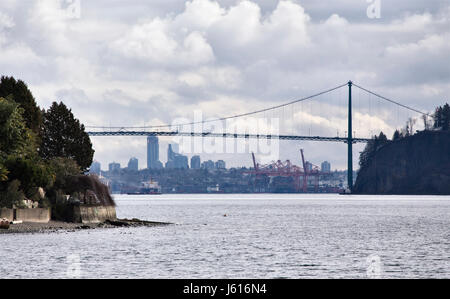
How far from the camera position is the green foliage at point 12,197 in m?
71.7

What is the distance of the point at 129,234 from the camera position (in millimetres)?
72125

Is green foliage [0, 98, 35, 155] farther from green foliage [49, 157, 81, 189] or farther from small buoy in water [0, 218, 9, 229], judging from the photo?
small buoy in water [0, 218, 9, 229]

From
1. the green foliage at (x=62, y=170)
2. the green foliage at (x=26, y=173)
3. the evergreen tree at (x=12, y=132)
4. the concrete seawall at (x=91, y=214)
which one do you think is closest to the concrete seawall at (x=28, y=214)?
the green foliage at (x=26, y=173)

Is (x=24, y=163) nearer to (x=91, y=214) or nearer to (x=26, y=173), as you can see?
(x=26, y=173)

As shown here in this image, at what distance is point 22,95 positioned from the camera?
93500 mm

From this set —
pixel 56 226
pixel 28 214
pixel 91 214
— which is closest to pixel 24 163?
pixel 28 214

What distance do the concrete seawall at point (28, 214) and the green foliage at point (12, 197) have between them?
0.63 meters

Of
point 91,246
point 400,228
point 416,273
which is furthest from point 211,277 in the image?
point 400,228

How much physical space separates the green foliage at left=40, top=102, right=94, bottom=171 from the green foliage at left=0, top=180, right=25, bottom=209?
110 ft

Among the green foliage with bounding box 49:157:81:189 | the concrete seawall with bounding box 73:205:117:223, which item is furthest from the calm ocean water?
the green foliage with bounding box 49:157:81:189

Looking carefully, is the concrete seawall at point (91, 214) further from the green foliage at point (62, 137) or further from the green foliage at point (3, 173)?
the green foliage at point (62, 137)

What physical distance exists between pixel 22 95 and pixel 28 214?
76.6 ft

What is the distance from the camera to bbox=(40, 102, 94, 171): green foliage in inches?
4227
